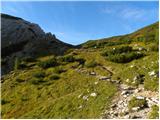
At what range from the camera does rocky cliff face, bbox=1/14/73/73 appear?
5711 centimetres

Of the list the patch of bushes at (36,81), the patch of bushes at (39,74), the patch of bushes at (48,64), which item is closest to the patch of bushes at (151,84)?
the patch of bushes at (36,81)

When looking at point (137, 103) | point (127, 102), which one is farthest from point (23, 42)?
point (137, 103)

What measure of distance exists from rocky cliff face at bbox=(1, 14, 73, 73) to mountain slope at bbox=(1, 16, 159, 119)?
13.3 m

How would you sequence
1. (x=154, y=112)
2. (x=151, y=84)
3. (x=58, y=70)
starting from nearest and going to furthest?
(x=154, y=112)
(x=151, y=84)
(x=58, y=70)

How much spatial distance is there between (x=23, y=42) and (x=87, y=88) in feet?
124

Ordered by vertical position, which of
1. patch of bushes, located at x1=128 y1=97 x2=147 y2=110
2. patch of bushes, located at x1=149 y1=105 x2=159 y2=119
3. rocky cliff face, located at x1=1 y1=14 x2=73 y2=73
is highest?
rocky cliff face, located at x1=1 y1=14 x2=73 y2=73

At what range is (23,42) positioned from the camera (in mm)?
65062

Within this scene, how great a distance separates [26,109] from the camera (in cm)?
2875

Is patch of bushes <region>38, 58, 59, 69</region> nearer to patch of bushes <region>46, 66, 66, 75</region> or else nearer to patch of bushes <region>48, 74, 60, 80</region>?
patch of bushes <region>46, 66, 66, 75</region>

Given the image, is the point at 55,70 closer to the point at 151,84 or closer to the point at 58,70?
the point at 58,70

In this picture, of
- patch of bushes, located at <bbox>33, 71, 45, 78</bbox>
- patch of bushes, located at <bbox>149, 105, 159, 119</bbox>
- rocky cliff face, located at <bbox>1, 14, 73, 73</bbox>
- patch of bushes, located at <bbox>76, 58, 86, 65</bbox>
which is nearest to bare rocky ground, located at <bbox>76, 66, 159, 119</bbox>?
patch of bushes, located at <bbox>149, 105, 159, 119</bbox>

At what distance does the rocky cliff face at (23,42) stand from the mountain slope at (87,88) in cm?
1334

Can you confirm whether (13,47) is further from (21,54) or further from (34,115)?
(34,115)

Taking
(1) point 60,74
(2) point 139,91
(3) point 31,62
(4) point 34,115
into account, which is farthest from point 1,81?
(2) point 139,91
